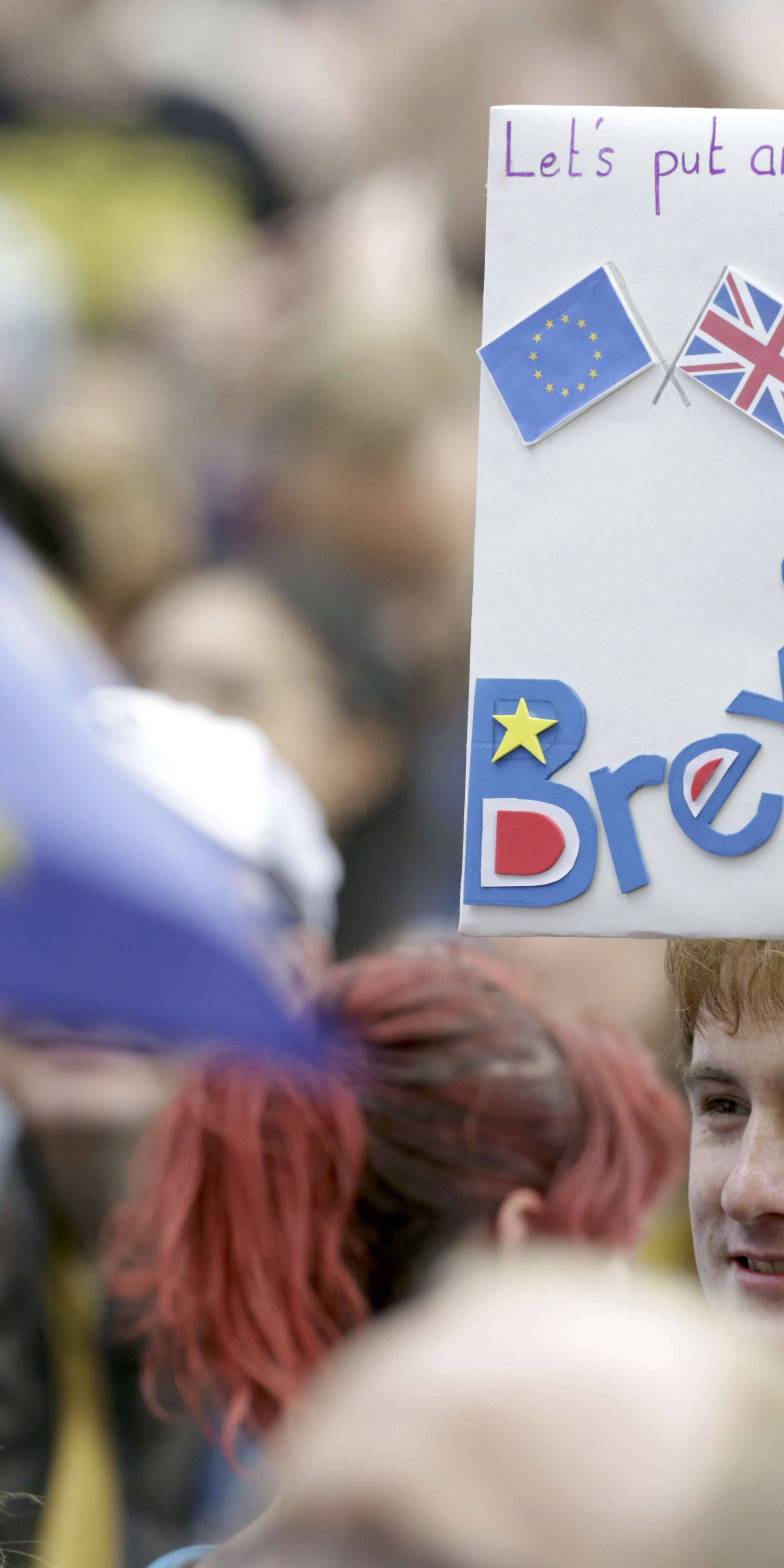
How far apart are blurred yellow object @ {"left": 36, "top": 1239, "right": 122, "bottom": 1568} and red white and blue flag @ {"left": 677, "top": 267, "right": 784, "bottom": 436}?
798 mm

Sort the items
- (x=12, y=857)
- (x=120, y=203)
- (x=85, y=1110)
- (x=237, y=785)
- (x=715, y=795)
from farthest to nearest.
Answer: (x=120, y=203)
(x=237, y=785)
(x=85, y=1110)
(x=715, y=795)
(x=12, y=857)

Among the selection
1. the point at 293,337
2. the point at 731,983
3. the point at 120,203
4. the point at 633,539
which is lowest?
the point at 731,983

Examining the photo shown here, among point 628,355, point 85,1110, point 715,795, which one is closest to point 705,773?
point 715,795

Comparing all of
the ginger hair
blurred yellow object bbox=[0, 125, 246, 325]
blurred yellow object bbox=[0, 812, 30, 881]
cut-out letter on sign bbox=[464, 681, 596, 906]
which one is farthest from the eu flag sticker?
blurred yellow object bbox=[0, 125, 246, 325]

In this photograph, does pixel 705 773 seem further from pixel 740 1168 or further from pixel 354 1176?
pixel 354 1176

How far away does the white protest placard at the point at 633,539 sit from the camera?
0.93 metres

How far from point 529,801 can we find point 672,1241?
0.49 metres

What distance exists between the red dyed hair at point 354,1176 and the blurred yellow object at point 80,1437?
0.04 meters

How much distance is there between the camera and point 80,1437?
50.6 inches

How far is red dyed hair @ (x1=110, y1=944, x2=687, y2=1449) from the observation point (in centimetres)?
121

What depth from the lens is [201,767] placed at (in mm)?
1538

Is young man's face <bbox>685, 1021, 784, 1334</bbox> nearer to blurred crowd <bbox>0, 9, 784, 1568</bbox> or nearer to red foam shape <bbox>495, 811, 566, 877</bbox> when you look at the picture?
red foam shape <bbox>495, 811, 566, 877</bbox>

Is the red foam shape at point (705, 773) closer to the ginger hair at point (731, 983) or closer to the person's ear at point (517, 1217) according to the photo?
the ginger hair at point (731, 983)

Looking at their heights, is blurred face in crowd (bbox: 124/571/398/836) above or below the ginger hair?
above
